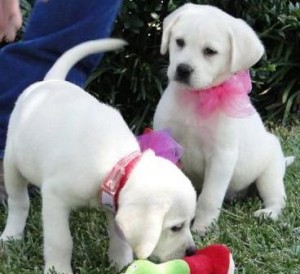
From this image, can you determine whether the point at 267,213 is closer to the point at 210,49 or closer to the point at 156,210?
the point at 210,49

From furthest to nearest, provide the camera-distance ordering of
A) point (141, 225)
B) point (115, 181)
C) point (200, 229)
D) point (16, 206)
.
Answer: point (200, 229) → point (16, 206) → point (115, 181) → point (141, 225)

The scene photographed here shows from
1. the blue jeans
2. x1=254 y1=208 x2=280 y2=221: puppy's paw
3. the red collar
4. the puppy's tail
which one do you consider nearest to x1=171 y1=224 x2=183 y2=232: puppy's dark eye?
the red collar

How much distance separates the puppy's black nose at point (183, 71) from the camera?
11.5 feet

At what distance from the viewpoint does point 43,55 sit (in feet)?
12.8

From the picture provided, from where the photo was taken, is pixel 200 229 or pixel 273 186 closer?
pixel 200 229

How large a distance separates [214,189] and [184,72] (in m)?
0.57

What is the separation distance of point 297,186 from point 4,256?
1.74 m

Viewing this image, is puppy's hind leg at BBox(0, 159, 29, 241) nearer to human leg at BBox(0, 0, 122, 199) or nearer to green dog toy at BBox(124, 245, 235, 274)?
human leg at BBox(0, 0, 122, 199)

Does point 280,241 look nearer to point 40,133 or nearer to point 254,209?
point 254,209

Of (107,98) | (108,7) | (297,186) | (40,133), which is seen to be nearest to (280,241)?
(297,186)

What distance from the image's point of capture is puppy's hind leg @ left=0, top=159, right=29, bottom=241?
321 cm

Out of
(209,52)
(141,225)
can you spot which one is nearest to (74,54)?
(209,52)

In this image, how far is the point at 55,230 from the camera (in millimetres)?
2781

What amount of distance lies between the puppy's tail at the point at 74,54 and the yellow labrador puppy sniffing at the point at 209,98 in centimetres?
31
